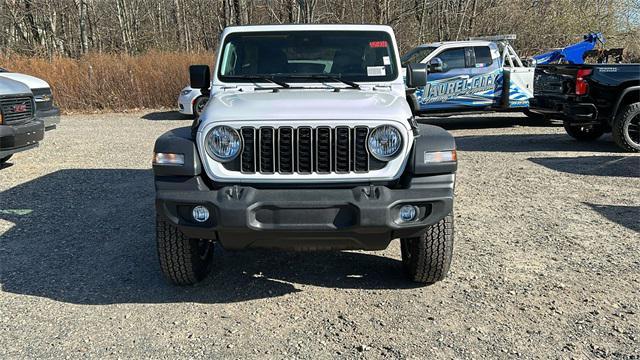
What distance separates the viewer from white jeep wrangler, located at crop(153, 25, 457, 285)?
10.8ft

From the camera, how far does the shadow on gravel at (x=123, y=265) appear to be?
157 inches

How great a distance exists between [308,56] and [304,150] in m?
1.42

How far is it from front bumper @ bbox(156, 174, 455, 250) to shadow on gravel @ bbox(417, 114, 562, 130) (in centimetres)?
992

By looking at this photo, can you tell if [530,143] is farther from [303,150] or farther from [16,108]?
[16,108]

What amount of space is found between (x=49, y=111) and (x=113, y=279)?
7612mm

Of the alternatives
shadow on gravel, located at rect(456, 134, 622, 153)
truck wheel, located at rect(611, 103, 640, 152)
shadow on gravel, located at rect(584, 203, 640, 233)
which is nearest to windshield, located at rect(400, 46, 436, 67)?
shadow on gravel, located at rect(456, 134, 622, 153)

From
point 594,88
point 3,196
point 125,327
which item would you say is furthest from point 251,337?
point 594,88

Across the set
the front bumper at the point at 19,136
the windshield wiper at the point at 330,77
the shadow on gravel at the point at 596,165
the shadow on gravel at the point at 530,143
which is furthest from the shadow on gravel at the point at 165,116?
the windshield wiper at the point at 330,77

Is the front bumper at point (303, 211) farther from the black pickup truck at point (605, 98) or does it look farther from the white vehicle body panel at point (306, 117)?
the black pickup truck at point (605, 98)

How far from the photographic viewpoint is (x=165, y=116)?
16531 mm

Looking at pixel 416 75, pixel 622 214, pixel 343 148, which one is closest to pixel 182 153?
pixel 343 148

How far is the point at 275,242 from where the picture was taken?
343cm

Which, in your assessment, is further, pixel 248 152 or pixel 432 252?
pixel 432 252

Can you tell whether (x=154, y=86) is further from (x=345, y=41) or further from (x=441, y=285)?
(x=441, y=285)
